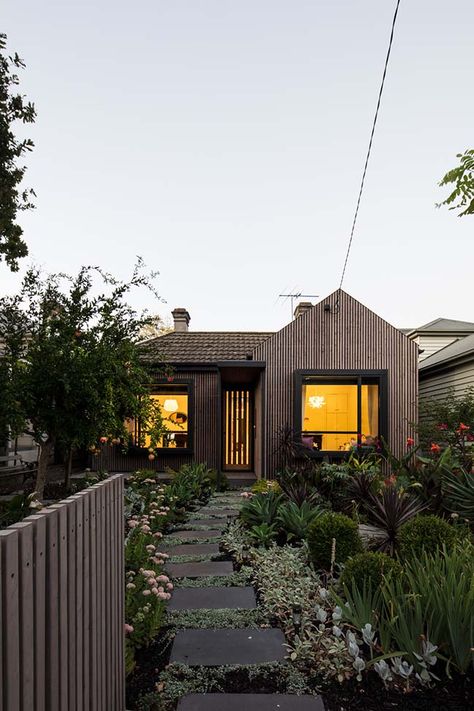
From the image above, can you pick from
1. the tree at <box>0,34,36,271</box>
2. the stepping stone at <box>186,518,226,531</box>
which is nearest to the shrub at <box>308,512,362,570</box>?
the stepping stone at <box>186,518,226,531</box>

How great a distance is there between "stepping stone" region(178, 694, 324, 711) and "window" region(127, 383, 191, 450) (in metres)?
9.29

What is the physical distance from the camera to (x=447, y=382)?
42.7ft

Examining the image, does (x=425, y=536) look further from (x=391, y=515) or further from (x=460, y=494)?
A: (x=460, y=494)

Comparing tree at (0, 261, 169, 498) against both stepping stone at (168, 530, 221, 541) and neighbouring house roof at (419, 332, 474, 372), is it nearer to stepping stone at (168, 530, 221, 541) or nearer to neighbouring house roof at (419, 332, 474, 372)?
stepping stone at (168, 530, 221, 541)

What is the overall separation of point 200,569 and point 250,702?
2.26 meters

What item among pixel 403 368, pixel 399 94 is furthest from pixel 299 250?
pixel 399 94

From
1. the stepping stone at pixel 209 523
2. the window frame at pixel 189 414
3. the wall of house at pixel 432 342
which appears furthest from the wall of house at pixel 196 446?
the wall of house at pixel 432 342

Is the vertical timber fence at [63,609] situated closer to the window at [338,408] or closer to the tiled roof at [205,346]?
the window at [338,408]

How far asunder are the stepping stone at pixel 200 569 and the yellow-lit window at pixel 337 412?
18.8 feet

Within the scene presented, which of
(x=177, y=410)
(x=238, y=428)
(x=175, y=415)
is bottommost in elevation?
(x=238, y=428)

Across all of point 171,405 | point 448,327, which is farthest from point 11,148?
point 448,327

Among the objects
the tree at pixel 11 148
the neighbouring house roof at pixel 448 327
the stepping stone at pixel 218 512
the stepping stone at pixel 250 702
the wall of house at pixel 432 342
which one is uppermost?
the tree at pixel 11 148

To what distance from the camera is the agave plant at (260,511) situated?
560cm

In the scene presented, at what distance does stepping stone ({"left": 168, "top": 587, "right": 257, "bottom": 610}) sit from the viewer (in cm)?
365
